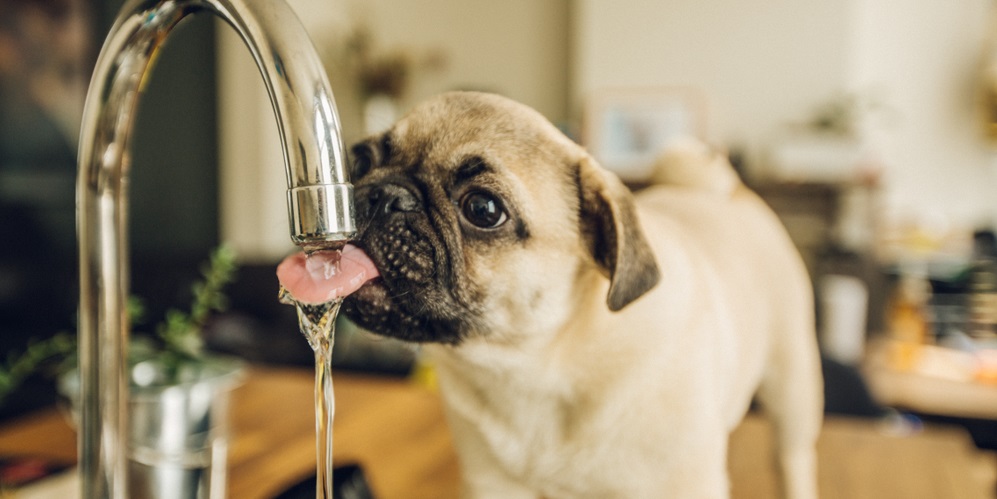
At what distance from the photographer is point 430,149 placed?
0.75 meters

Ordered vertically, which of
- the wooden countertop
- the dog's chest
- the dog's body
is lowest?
the wooden countertop

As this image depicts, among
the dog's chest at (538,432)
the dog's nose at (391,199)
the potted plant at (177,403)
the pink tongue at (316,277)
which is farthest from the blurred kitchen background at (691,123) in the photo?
the pink tongue at (316,277)

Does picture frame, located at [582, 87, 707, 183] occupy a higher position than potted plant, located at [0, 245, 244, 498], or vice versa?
picture frame, located at [582, 87, 707, 183]

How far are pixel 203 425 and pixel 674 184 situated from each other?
2.87ft

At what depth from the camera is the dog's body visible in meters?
0.68

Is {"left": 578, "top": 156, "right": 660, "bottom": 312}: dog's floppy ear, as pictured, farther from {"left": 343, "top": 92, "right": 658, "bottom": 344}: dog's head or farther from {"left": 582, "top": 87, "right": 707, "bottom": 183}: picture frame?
{"left": 582, "top": 87, "right": 707, "bottom": 183}: picture frame

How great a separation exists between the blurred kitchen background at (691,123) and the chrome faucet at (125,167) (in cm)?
224

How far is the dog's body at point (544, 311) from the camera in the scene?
0.68 meters

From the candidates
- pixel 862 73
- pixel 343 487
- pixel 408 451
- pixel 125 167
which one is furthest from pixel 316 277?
pixel 862 73

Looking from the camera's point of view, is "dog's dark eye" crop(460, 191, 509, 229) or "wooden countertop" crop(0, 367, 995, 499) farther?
"wooden countertop" crop(0, 367, 995, 499)

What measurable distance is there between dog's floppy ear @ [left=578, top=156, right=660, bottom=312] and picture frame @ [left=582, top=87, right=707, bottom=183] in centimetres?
315

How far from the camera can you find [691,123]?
12.8 feet

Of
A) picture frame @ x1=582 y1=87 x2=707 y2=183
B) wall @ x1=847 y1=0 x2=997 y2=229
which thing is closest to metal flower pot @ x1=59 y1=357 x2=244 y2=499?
picture frame @ x1=582 y1=87 x2=707 y2=183

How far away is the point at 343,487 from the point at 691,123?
3.56 metres
